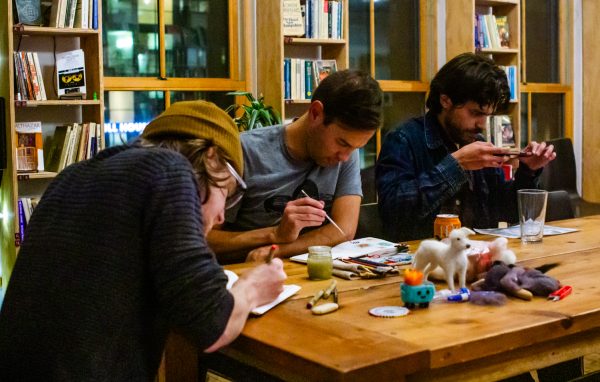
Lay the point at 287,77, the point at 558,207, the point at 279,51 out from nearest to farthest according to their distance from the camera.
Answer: the point at 558,207 < the point at 279,51 < the point at 287,77

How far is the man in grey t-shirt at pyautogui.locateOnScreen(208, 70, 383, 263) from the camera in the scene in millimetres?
2326

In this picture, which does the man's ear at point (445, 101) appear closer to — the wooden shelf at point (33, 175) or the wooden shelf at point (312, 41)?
the wooden shelf at point (312, 41)

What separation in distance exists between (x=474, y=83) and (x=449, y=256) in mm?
1241

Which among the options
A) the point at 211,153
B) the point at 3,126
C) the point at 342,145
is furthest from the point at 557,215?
the point at 3,126

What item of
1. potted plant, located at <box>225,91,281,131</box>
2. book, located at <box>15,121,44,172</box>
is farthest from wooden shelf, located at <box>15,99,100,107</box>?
potted plant, located at <box>225,91,281,131</box>

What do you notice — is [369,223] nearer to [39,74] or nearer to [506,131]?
[39,74]

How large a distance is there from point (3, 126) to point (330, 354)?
9.82ft

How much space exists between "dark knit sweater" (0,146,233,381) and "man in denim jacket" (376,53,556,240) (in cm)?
151

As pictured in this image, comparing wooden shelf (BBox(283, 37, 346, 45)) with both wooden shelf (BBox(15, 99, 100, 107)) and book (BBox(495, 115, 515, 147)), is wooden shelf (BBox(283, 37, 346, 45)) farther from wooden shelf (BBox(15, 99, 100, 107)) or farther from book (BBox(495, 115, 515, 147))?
book (BBox(495, 115, 515, 147))

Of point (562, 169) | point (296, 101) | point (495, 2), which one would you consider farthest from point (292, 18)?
point (562, 169)

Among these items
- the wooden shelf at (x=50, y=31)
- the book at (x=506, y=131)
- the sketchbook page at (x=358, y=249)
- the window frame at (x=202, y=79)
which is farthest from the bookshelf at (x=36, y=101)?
the book at (x=506, y=131)

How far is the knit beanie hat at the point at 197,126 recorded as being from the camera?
1.45 m

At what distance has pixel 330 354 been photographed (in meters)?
→ 1.30

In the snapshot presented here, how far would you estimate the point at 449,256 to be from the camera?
1.75 meters
